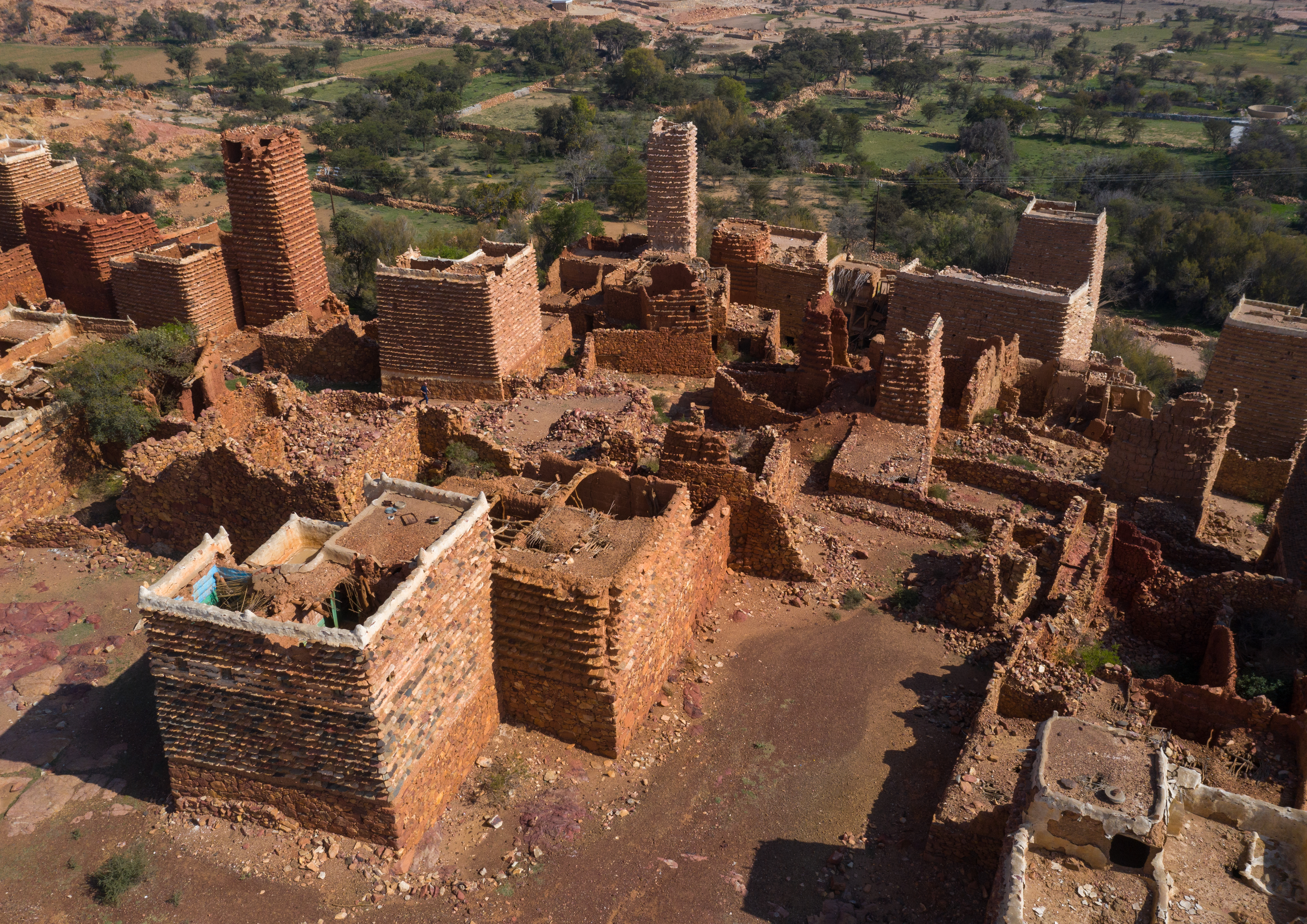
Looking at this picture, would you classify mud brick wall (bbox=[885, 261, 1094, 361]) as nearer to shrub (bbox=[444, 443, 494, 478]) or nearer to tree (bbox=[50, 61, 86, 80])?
shrub (bbox=[444, 443, 494, 478])

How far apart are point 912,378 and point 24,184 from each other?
23.6 meters

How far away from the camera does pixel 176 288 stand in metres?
23.6

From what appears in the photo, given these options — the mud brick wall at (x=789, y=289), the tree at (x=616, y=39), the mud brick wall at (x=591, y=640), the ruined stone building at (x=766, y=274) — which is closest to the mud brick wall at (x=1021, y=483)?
the mud brick wall at (x=591, y=640)

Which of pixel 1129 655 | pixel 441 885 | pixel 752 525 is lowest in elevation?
pixel 1129 655

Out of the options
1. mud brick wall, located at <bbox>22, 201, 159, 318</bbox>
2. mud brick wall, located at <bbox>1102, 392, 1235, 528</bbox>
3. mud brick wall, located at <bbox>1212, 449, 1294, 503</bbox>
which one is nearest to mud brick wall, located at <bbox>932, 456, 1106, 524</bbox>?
mud brick wall, located at <bbox>1102, 392, 1235, 528</bbox>

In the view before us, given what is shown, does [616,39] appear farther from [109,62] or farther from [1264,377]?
[1264,377]

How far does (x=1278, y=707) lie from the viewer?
47.1ft

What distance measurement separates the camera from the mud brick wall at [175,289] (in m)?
23.6

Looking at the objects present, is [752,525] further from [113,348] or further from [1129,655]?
[113,348]

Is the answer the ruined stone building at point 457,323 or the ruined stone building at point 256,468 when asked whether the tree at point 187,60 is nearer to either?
the ruined stone building at point 457,323

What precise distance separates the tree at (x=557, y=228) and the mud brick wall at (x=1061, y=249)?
16.2m

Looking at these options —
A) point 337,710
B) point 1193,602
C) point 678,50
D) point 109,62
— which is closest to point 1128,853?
point 1193,602

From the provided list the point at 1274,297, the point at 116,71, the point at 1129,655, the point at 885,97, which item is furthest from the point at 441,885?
the point at 116,71

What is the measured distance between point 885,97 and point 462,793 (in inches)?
3686
